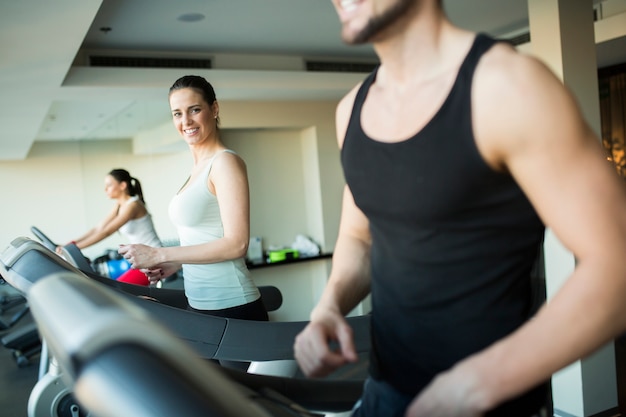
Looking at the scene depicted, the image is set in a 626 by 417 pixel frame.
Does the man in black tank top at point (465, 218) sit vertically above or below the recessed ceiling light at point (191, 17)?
below

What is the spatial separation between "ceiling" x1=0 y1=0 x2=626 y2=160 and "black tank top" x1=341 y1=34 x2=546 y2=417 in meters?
2.36

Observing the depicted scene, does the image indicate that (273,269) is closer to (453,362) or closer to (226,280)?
(226,280)

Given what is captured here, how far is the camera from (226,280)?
1943mm

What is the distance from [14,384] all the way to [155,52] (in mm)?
2727

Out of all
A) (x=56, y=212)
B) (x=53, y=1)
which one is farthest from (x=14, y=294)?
(x=53, y=1)

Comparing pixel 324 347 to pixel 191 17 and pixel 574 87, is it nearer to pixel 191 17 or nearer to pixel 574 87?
pixel 574 87

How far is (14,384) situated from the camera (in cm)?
468

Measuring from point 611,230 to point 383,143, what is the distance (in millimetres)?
250

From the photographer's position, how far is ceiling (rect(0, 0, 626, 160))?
135 inches

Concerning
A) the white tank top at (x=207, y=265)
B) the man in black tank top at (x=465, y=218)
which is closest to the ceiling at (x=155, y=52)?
the white tank top at (x=207, y=265)

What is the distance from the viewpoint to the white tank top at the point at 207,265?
1896mm

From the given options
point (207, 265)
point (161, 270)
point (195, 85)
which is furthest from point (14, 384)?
point (195, 85)

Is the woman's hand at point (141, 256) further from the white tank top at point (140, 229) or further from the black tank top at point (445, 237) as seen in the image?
the white tank top at point (140, 229)

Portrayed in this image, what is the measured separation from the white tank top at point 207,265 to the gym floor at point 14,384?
2.26m
